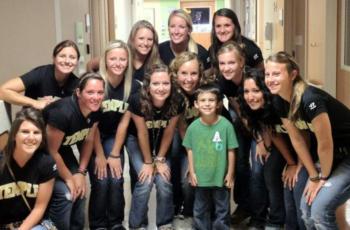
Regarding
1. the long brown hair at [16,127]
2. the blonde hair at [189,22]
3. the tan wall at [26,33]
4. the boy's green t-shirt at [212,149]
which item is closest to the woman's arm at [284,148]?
the boy's green t-shirt at [212,149]

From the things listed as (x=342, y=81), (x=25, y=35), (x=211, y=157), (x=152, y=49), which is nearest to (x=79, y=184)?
(x=211, y=157)

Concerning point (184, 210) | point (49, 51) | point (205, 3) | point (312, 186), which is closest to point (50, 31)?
point (49, 51)

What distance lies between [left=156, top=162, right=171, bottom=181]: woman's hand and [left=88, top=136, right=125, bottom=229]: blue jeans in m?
0.25

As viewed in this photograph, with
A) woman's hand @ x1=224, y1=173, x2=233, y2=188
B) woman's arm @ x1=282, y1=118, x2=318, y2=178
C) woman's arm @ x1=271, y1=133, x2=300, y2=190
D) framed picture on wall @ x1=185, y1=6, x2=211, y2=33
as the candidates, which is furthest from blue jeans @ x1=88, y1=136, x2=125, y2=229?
framed picture on wall @ x1=185, y1=6, x2=211, y2=33

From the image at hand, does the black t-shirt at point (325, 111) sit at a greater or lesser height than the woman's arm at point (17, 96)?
lesser

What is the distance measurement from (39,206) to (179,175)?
1018 mm

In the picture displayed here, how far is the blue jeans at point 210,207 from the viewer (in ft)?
8.91

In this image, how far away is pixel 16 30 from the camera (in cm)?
387

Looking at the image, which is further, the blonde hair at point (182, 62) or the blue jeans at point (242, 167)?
the blue jeans at point (242, 167)

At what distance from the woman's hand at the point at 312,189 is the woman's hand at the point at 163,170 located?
34.2 inches

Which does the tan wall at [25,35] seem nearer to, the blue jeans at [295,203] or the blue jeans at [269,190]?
the blue jeans at [269,190]

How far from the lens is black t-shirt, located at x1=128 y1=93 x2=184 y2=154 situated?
9.29 feet

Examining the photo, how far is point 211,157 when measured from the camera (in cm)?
269

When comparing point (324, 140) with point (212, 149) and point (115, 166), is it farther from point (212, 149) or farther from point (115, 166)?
point (115, 166)
